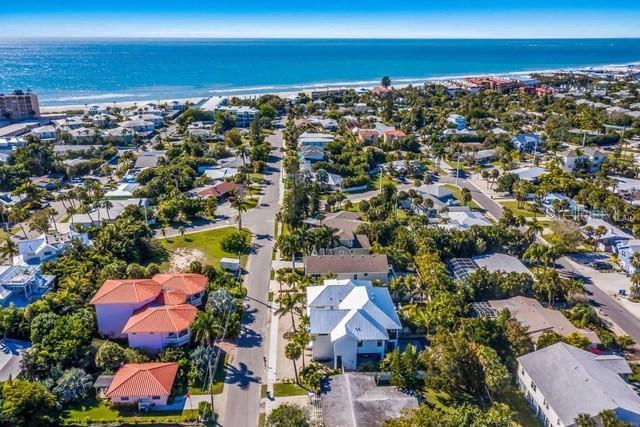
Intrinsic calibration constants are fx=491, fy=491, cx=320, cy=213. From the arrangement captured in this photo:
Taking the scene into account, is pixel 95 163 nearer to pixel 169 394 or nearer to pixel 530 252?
pixel 169 394

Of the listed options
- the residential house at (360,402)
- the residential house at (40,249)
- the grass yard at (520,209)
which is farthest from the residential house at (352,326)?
the grass yard at (520,209)

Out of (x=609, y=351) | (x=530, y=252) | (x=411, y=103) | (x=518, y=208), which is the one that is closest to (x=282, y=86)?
(x=411, y=103)

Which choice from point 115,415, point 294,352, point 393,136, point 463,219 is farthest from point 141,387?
point 393,136

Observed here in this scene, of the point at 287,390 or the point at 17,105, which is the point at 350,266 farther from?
the point at 17,105

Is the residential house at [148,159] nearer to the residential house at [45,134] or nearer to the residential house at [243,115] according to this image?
the residential house at [45,134]

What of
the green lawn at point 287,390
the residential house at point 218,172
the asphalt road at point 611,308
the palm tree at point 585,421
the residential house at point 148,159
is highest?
the residential house at point 148,159

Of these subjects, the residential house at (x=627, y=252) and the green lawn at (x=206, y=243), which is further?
the green lawn at (x=206, y=243)
